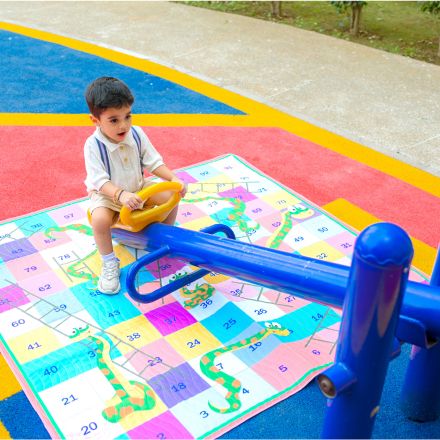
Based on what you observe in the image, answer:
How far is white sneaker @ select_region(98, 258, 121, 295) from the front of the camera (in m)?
2.34

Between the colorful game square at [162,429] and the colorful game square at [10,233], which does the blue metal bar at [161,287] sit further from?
the colorful game square at [10,233]

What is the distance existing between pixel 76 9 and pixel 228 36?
5.69 feet

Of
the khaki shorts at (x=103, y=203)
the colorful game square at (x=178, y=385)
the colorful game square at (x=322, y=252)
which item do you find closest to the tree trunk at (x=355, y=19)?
the colorful game square at (x=322, y=252)

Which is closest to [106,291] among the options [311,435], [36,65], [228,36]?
[311,435]

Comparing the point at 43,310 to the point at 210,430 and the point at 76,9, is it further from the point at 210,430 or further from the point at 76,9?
the point at 76,9

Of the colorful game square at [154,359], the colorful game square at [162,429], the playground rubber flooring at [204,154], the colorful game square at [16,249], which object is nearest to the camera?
the colorful game square at [162,429]

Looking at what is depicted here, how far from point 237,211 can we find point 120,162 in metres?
0.67

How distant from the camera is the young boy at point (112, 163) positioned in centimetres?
225

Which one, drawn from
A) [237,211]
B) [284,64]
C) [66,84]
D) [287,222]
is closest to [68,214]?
[237,211]

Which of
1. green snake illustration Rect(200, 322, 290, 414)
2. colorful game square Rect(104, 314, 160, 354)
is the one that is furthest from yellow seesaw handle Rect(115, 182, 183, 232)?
green snake illustration Rect(200, 322, 290, 414)

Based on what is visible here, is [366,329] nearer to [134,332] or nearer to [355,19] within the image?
[134,332]

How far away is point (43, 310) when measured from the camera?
7.40 feet

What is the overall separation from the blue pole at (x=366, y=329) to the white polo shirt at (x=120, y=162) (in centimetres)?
125

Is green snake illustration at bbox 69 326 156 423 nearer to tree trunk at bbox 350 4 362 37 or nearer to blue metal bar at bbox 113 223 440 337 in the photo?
blue metal bar at bbox 113 223 440 337
